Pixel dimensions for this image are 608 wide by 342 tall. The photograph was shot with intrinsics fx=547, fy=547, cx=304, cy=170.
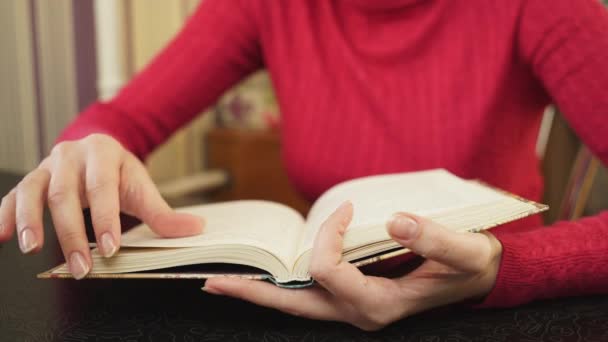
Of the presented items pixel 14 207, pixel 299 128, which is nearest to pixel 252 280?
pixel 14 207

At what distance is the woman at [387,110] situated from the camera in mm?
517

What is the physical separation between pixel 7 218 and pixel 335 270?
32cm

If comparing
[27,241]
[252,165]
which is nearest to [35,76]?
[252,165]

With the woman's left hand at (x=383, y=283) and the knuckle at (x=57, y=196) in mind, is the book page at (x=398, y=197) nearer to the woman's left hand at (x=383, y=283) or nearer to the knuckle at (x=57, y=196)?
the woman's left hand at (x=383, y=283)

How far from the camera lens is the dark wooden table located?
17.8 inches

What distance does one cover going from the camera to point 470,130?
84 cm

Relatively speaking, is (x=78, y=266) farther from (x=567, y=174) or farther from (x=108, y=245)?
(x=567, y=174)

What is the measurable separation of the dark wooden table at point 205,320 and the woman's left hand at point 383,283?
0.02 meters

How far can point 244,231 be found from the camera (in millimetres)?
519

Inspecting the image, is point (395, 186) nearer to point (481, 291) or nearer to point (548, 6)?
point (481, 291)

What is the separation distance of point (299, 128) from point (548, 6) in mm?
421

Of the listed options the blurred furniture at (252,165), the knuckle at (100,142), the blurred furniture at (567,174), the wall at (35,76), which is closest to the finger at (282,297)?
the knuckle at (100,142)

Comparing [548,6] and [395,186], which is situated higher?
[548,6]

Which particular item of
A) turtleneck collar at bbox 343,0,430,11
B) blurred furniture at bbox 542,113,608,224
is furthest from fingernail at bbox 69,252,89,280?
blurred furniture at bbox 542,113,608,224
